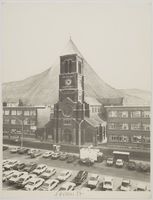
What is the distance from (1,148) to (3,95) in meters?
0.44

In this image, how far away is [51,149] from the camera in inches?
86.4

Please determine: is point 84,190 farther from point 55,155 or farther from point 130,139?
point 130,139

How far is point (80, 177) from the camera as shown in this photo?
2.05 metres

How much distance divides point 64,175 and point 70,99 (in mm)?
613

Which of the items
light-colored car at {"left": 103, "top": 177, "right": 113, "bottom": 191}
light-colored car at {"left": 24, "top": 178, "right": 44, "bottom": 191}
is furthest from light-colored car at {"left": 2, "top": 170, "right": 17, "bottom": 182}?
light-colored car at {"left": 103, "top": 177, "right": 113, "bottom": 191}

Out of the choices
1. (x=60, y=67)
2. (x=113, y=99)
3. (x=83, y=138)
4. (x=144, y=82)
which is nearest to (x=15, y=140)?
(x=83, y=138)

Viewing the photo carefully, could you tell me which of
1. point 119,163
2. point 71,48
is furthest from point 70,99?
point 119,163

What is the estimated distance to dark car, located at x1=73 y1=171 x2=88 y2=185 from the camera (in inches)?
80.2

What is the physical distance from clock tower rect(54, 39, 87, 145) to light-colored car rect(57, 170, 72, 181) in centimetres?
24

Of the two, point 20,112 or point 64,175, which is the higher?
point 20,112

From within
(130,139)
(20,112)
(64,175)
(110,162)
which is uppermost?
(20,112)

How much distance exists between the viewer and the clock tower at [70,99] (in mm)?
2141

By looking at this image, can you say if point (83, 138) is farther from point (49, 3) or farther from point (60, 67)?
point (49, 3)

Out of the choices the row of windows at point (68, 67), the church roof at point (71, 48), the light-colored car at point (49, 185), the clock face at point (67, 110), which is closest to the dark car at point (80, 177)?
the light-colored car at point (49, 185)
